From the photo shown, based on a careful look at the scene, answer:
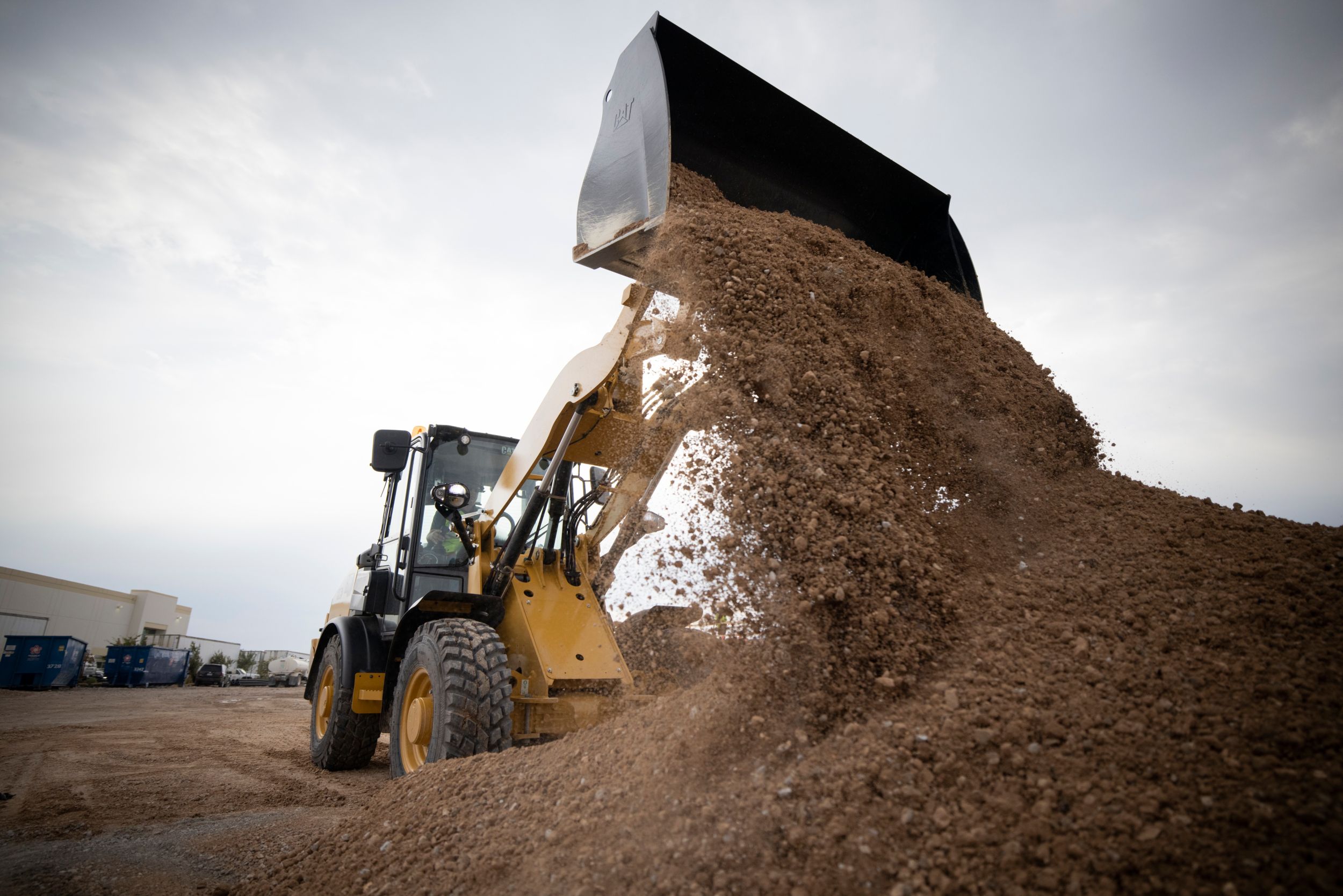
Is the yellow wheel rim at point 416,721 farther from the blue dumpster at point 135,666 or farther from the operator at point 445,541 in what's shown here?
the blue dumpster at point 135,666

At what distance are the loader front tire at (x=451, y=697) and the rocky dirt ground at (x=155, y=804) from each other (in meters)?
0.54

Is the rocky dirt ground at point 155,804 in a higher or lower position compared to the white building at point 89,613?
lower

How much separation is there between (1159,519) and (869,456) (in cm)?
121

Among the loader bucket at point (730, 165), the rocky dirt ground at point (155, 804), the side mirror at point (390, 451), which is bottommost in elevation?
the rocky dirt ground at point (155, 804)

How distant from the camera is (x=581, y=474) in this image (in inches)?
167

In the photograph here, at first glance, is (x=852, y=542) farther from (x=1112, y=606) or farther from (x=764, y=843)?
(x=764, y=843)

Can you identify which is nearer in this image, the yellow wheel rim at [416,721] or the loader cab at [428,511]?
the yellow wheel rim at [416,721]

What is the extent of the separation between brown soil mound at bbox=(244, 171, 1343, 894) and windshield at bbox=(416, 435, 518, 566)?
6.67 ft

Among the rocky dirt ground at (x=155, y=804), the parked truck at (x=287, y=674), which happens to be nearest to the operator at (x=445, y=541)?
the rocky dirt ground at (x=155, y=804)

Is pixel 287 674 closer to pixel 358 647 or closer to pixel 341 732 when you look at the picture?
pixel 341 732

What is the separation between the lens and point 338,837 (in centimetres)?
267

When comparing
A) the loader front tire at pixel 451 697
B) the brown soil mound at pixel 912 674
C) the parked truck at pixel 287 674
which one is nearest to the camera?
the brown soil mound at pixel 912 674

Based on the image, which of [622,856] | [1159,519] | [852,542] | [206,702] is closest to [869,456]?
[852,542]

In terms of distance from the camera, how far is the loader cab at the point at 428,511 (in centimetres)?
461
